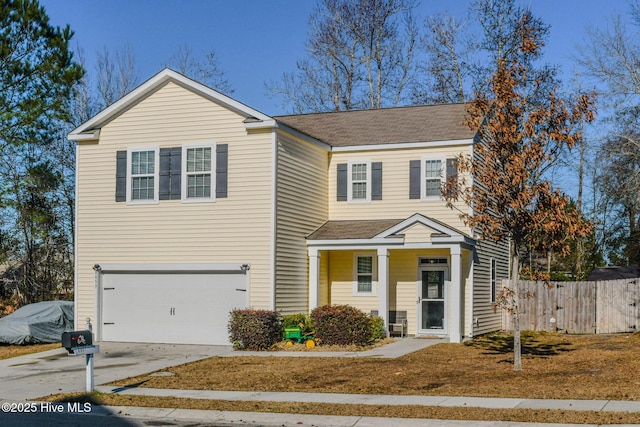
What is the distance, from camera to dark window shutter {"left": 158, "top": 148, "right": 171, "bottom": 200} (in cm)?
2362

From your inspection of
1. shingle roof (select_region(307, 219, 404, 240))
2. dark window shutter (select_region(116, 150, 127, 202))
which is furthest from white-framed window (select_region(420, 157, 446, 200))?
dark window shutter (select_region(116, 150, 127, 202))

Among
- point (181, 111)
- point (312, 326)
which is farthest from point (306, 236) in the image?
point (181, 111)

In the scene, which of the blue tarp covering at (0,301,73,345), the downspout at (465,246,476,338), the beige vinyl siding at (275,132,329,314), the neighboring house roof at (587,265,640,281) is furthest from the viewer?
the neighboring house roof at (587,265,640,281)

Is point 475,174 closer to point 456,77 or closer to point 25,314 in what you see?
point 25,314

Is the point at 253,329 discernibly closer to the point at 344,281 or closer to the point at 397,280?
the point at 344,281

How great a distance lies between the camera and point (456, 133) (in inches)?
994

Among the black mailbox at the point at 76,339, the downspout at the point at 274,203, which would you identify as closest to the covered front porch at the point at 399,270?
the downspout at the point at 274,203

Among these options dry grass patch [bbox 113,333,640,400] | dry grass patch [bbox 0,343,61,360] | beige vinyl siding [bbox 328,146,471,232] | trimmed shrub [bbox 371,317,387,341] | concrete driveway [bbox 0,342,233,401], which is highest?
beige vinyl siding [bbox 328,146,471,232]

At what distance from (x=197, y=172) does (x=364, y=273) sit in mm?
6198

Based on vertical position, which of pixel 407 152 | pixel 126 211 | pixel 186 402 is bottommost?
pixel 186 402

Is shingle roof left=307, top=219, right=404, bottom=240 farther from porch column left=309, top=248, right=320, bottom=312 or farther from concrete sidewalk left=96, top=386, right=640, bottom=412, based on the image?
concrete sidewalk left=96, top=386, right=640, bottom=412

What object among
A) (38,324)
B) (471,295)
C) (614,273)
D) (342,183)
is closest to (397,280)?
(471,295)

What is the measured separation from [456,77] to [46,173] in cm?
2064

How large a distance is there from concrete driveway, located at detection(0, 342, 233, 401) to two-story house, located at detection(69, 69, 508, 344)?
4.64 ft
